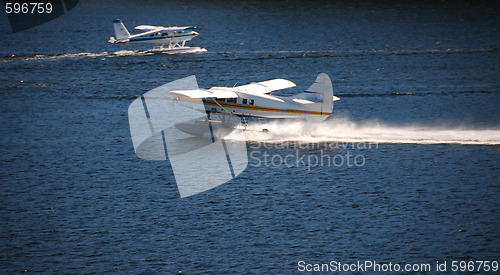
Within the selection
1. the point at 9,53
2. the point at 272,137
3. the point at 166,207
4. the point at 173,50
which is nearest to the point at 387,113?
the point at 272,137

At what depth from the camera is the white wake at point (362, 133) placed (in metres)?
43.7

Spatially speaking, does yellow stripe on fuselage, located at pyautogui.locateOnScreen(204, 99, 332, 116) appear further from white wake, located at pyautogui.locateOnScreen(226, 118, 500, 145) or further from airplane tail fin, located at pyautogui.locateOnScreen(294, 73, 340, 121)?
white wake, located at pyautogui.locateOnScreen(226, 118, 500, 145)

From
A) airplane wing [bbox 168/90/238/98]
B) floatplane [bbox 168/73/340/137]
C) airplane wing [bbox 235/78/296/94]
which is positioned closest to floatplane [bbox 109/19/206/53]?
airplane wing [bbox 235/78/296/94]

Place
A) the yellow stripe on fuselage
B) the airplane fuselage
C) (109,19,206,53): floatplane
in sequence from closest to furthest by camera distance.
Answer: the yellow stripe on fuselage
(109,19,206,53): floatplane
the airplane fuselage

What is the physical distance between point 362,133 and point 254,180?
39.6 ft

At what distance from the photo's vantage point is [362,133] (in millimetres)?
45719

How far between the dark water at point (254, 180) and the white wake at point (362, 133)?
33 cm

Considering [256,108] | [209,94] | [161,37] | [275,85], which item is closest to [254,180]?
[256,108]

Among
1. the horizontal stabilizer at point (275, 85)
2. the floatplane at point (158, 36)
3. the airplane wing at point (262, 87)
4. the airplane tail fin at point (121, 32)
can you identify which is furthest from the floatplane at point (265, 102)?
the airplane tail fin at point (121, 32)

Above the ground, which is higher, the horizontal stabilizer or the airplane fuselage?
the airplane fuselage

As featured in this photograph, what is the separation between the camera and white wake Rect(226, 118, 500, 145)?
143ft
